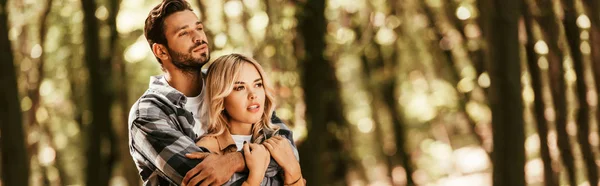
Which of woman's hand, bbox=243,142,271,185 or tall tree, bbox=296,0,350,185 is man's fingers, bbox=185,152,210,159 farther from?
tall tree, bbox=296,0,350,185

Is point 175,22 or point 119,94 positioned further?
point 119,94

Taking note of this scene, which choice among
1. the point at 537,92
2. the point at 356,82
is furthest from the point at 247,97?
the point at 537,92

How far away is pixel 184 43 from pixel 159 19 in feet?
0.19

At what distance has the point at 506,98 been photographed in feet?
10.7

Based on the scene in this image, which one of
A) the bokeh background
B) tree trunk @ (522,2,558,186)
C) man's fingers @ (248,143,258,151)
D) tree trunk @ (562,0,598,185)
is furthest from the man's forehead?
tree trunk @ (562,0,598,185)

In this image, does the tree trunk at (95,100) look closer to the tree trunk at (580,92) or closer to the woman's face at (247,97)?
the woman's face at (247,97)

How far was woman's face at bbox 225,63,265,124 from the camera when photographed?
1.12 meters

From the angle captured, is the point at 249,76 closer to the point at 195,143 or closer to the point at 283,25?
the point at 195,143

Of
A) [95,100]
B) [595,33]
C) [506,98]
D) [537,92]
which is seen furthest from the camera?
[595,33]

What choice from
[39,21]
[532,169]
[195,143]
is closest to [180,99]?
[195,143]

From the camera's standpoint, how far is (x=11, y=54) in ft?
9.79

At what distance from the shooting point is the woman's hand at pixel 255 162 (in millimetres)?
1112

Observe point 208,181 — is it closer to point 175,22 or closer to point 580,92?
point 175,22

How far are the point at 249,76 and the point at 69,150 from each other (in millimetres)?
2562
